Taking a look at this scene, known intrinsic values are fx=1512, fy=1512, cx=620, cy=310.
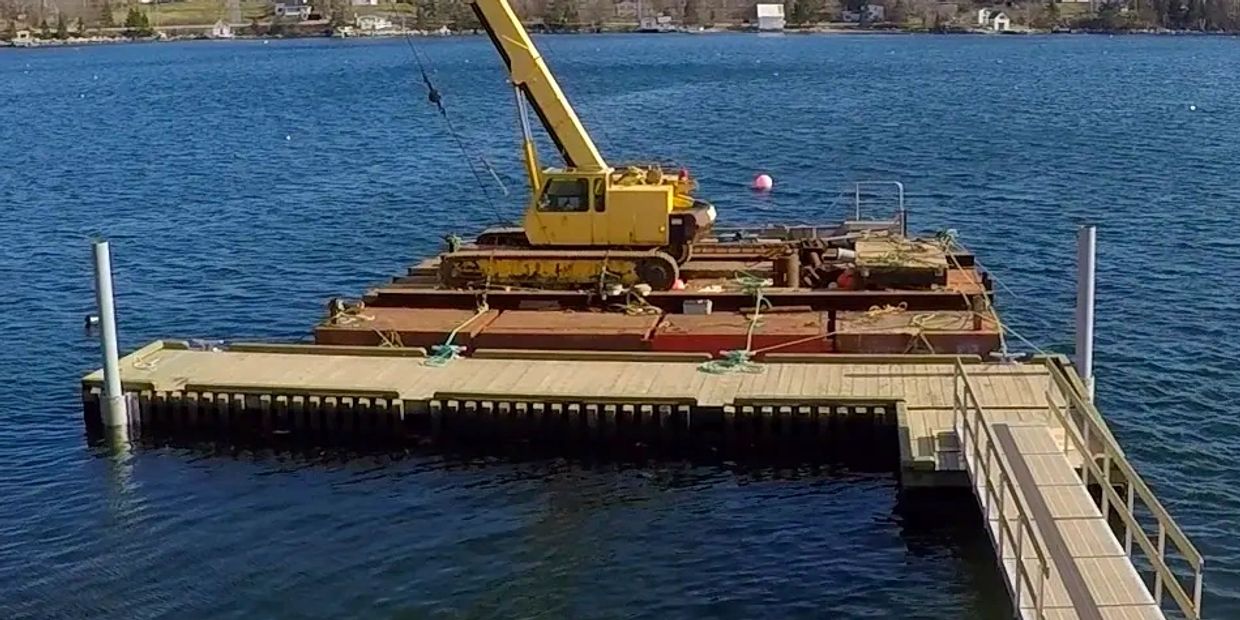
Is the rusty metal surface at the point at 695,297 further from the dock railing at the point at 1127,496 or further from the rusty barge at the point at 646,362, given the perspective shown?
the dock railing at the point at 1127,496

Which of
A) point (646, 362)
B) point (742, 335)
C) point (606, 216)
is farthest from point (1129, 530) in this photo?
point (606, 216)

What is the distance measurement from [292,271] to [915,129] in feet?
145

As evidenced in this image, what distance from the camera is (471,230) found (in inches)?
1887

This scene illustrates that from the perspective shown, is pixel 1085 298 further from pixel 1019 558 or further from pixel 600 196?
pixel 600 196

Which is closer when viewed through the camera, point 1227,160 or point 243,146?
point 1227,160

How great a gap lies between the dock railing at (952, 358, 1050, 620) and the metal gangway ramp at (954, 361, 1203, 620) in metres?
0.02

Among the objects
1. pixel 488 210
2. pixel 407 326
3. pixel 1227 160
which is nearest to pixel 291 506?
pixel 407 326

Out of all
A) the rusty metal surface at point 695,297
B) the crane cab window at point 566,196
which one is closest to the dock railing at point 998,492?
the rusty metal surface at point 695,297

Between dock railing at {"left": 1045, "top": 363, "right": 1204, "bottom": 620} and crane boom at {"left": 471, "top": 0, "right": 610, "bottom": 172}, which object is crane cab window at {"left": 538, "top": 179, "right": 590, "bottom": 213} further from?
dock railing at {"left": 1045, "top": 363, "right": 1204, "bottom": 620}

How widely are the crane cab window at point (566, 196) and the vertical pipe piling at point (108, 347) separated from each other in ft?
28.4

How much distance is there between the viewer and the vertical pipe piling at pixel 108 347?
78.3 ft

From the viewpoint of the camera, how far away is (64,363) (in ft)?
103

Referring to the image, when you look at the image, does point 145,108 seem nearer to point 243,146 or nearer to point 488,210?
point 243,146

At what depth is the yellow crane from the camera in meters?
28.7
